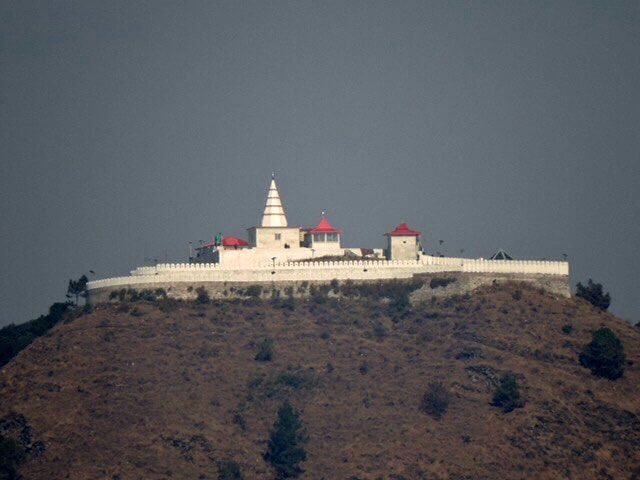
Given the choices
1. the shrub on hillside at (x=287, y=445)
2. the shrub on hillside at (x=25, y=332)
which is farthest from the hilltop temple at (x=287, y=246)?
the shrub on hillside at (x=287, y=445)

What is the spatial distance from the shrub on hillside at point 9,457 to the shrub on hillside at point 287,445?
15812 millimetres

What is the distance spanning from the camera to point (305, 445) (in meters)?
130

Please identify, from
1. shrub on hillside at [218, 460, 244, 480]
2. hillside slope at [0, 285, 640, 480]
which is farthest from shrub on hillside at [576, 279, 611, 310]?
shrub on hillside at [218, 460, 244, 480]

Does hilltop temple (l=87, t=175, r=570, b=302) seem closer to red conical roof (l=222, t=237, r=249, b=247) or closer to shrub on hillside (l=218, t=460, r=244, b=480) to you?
red conical roof (l=222, t=237, r=249, b=247)

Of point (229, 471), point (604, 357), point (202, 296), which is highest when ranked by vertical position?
point (202, 296)

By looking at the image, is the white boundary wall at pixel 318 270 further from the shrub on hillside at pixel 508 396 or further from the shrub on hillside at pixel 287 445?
the shrub on hillside at pixel 287 445

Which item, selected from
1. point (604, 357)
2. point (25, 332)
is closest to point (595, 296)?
point (604, 357)

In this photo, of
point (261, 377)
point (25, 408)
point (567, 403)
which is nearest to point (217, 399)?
point (261, 377)

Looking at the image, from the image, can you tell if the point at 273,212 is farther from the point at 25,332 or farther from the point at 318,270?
the point at 25,332

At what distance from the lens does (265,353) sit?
456ft

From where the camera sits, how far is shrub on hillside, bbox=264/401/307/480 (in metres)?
128

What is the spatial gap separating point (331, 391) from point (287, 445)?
7.70m

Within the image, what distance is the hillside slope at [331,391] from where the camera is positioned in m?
128

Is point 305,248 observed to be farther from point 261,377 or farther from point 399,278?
point 261,377
